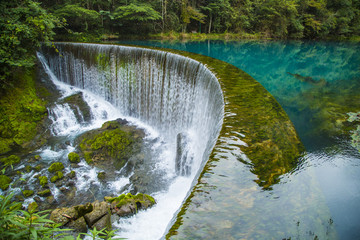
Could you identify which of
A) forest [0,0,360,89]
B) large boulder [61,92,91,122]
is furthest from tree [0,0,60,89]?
large boulder [61,92,91,122]

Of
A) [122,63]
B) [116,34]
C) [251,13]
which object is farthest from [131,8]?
[251,13]

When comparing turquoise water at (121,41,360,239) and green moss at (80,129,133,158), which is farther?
green moss at (80,129,133,158)

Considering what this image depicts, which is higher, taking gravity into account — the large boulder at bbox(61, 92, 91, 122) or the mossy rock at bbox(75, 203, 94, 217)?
the large boulder at bbox(61, 92, 91, 122)

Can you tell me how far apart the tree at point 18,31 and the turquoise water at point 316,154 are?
8582mm

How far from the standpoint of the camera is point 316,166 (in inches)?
176

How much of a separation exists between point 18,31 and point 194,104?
658 centimetres

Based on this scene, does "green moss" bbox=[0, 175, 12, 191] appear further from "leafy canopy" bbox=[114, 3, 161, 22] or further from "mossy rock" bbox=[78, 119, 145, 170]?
"leafy canopy" bbox=[114, 3, 161, 22]

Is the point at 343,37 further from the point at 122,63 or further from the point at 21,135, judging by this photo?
the point at 21,135

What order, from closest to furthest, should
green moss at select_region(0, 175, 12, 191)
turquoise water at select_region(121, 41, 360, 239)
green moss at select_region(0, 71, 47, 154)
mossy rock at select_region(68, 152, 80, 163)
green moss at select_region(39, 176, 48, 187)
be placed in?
turquoise water at select_region(121, 41, 360, 239)
green moss at select_region(0, 175, 12, 191)
green moss at select_region(39, 176, 48, 187)
mossy rock at select_region(68, 152, 80, 163)
green moss at select_region(0, 71, 47, 154)

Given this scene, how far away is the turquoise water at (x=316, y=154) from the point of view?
8.00ft

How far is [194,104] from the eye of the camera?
7.00 metres

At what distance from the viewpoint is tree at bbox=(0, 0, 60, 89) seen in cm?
728

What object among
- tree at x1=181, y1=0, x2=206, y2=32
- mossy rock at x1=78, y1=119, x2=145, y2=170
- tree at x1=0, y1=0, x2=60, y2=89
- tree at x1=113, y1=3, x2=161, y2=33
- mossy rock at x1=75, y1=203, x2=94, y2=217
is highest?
tree at x1=181, y1=0, x2=206, y2=32

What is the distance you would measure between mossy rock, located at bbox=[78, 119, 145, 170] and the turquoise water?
17.2ft
